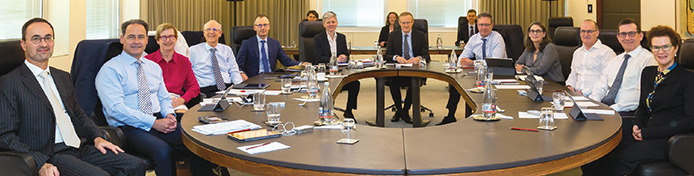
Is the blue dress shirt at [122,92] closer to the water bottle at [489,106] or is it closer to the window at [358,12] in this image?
the water bottle at [489,106]

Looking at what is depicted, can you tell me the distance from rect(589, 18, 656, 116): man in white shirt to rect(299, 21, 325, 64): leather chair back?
340cm

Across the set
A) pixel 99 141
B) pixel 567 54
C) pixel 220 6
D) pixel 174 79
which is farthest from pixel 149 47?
pixel 220 6

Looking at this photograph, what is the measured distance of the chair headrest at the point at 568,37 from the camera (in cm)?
469

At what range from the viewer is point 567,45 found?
4863mm

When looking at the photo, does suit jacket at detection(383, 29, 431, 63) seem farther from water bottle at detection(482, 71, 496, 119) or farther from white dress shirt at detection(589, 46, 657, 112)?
water bottle at detection(482, 71, 496, 119)

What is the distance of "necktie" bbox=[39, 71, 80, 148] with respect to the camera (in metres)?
2.36

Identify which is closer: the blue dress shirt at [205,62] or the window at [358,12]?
the blue dress shirt at [205,62]

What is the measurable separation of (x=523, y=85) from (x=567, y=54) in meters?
1.33

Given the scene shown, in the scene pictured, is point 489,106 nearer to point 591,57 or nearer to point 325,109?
point 325,109

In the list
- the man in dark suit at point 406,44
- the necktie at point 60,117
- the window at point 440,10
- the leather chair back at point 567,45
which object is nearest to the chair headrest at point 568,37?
the leather chair back at point 567,45

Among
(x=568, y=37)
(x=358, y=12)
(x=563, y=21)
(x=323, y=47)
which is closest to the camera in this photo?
(x=568, y=37)

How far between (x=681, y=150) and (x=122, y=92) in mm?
2618

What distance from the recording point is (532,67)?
15.3 feet

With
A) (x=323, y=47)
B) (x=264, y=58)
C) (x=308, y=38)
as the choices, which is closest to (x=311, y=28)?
(x=308, y=38)
